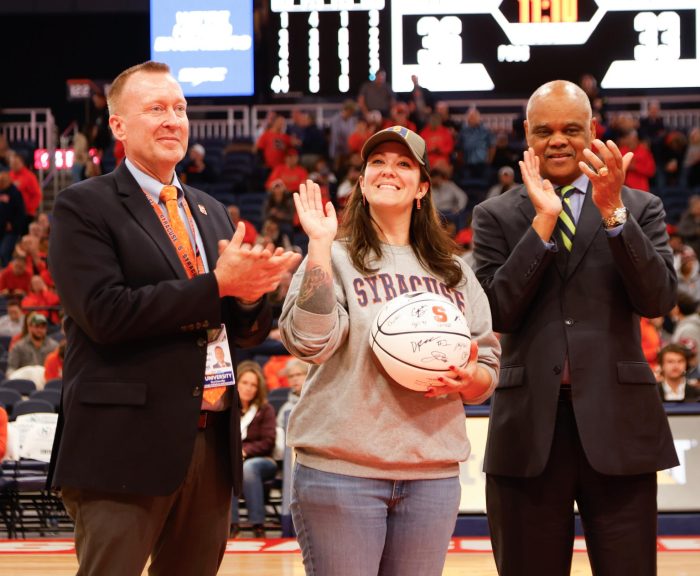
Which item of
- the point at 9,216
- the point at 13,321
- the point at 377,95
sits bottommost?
the point at 13,321

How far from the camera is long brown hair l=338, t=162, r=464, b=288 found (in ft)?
10.4

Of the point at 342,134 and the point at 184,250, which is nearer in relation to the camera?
the point at 184,250

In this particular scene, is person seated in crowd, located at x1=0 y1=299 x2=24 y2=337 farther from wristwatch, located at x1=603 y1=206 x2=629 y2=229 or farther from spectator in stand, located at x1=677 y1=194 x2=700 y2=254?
wristwatch, located at x1=603 y1=206 x2=629 y2=229

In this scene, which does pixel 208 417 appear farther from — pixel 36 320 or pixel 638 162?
pixel 638 162

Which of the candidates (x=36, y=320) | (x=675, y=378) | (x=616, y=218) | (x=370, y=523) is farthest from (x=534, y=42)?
(x=370, y=523)

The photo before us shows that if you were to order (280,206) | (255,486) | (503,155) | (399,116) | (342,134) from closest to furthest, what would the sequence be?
(255,486)
(280,206)
(399,116)
(503,155)
(342,134)

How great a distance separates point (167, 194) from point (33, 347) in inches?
321

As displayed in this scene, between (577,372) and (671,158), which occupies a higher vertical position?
(671,158)

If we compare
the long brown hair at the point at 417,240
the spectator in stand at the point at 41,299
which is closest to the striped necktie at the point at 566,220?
the long brown hair at the point at 417,240

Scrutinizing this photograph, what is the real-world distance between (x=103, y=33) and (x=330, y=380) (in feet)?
61.5

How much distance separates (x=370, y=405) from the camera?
303 centimetres

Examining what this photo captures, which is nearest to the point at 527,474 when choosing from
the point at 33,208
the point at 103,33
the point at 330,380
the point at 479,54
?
the point at 330,380

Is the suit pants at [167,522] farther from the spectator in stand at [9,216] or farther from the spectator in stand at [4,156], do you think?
the spectator in stand at [4,156]

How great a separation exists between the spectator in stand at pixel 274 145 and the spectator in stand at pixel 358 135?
1.07 m
